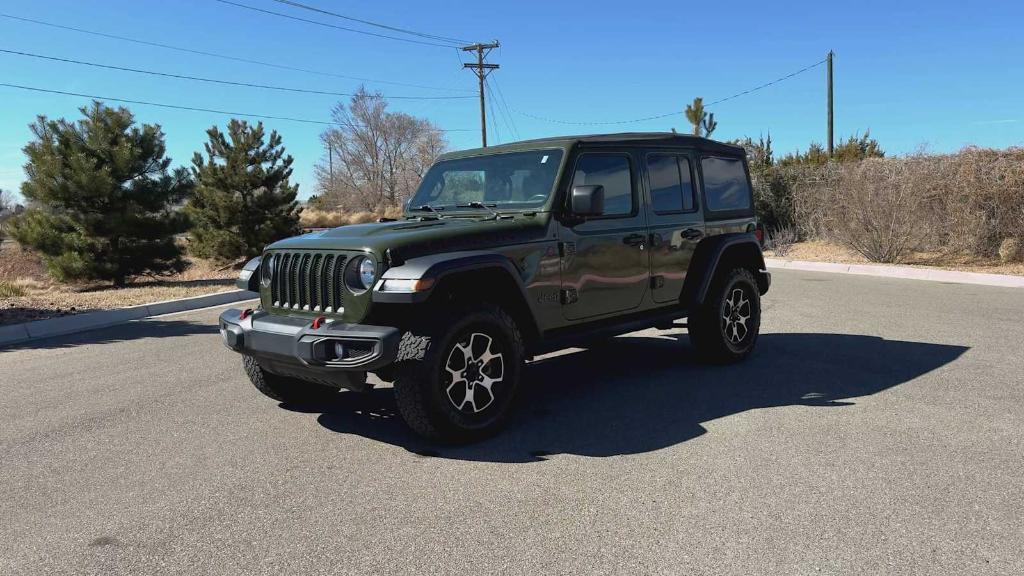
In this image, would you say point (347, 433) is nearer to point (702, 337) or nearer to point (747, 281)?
point (702, 337)

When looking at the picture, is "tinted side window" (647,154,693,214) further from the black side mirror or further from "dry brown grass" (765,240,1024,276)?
"dry brown grass" (765,240,1024,276)

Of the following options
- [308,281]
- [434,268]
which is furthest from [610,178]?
[308,281]

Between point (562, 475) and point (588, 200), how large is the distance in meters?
1.73

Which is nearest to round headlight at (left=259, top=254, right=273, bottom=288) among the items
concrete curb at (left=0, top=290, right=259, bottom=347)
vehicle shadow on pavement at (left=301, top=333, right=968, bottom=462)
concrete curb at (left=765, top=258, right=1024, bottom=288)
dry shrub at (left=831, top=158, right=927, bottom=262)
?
vehicle shadow on pavement at (left=301, top=333, right=968, bottom=462)

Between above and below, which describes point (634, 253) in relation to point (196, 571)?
above

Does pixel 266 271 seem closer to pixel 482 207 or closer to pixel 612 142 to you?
pixel 482 207

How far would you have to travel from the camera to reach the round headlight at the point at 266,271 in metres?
4.71

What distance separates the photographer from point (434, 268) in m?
3.95

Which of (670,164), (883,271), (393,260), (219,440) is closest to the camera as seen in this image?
(393,260)

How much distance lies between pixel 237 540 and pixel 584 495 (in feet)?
5.26

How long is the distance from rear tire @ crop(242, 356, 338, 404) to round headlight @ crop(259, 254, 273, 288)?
60 centimetres

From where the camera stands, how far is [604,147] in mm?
5254

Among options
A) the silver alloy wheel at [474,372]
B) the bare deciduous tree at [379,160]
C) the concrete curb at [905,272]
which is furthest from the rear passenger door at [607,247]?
the bare deciduous tree at [379,160]

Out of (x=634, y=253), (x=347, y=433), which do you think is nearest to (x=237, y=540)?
(x=347, y=433)
